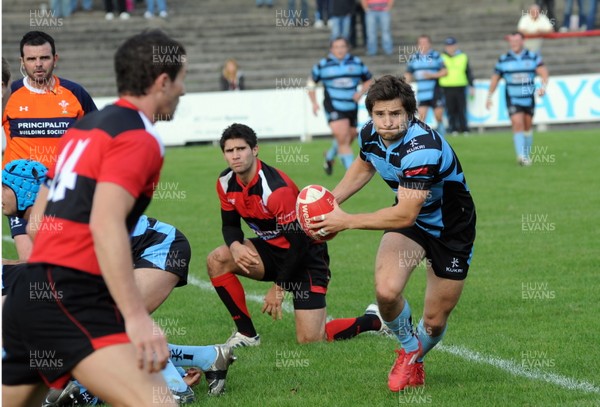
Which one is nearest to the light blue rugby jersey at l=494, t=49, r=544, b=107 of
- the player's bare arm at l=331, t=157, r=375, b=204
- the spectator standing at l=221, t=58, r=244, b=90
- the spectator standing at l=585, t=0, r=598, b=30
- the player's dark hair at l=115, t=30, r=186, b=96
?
the spectator standing at l=221, t=58, r=244, b=90

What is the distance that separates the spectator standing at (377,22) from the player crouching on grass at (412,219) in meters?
22.8

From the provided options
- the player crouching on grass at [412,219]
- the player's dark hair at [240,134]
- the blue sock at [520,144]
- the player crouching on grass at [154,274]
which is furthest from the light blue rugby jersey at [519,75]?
the player crouching on grass at [154,274]

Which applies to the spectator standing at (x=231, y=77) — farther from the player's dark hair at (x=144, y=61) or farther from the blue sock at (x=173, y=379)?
the player's dark hair at (x=144, y=61)

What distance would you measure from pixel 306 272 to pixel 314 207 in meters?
1.91

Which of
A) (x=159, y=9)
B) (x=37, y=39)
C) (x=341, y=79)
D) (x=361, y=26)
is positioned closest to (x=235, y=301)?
(x=37, y=39)

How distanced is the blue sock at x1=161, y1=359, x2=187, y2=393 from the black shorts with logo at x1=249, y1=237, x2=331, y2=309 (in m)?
2.02

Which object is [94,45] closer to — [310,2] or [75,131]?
[310,2]

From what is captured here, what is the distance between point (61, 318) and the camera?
13.3 ft

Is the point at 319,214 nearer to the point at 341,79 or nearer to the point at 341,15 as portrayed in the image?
the point at 341,79

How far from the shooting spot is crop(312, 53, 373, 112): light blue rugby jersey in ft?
60.3

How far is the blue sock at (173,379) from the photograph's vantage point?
19.7 feet

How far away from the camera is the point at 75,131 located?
4.15 metres

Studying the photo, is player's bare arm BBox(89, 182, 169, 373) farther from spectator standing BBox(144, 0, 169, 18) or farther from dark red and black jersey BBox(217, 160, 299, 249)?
spectator standing BBox(144, 0, 169, 18)

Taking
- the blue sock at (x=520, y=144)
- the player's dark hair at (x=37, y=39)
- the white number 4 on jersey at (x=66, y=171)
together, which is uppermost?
the player's dark hair at (x=37, y=39)
